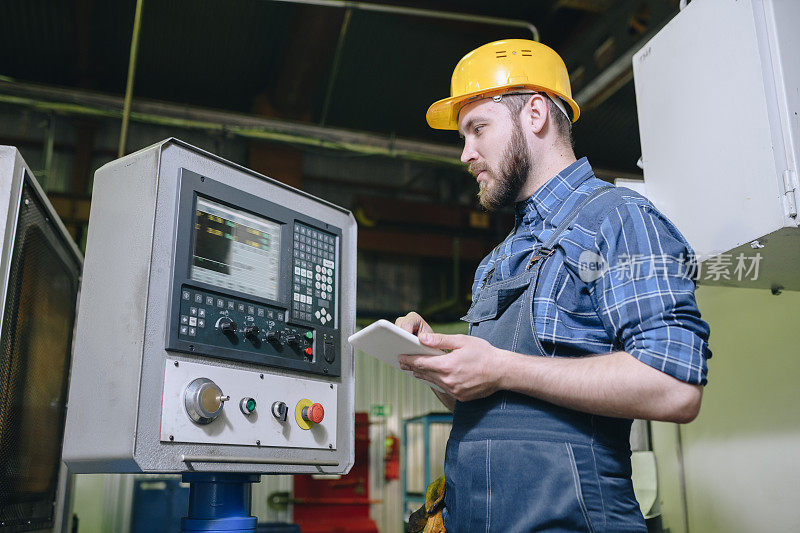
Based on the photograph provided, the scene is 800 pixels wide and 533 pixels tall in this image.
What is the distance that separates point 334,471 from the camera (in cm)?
142

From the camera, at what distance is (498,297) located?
4.04 ft

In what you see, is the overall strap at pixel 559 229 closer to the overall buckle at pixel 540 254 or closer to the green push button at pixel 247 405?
the overall buckle at pixel 540 254

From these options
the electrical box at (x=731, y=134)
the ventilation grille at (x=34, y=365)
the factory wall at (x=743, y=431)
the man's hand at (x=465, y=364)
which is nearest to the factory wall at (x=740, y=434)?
the factory wall at (x=743, y=431)

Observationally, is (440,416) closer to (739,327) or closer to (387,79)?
(387,79)

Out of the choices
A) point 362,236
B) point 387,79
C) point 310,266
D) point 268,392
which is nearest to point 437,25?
point 387,79

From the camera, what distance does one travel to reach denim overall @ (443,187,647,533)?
102 cm

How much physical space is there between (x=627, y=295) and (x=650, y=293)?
0.04m

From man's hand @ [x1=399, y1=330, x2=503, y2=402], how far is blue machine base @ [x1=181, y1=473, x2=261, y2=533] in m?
0.45

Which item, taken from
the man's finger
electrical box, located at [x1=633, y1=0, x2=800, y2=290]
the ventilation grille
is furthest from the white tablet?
electrical box, located at [x1=633, y1=0, x2=800, y2=290]

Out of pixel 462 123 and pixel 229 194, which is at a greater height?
pixel 462 123

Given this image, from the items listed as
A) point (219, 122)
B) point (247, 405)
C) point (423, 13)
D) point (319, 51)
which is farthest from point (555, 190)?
point (219, 122)

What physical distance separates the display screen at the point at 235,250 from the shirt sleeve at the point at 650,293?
655 mm

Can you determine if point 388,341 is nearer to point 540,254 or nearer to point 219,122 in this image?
point 540,254

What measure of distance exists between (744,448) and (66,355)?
6.96 ft
